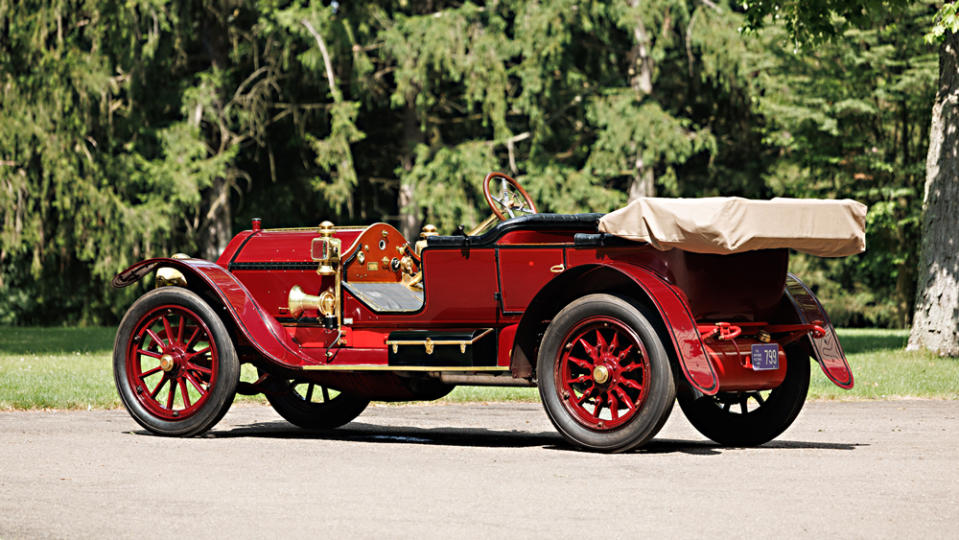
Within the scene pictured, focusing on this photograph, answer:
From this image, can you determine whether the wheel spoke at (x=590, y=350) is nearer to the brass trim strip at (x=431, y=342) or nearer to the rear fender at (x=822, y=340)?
the brass trim strip at (x=431, y=342)

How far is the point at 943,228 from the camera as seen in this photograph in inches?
760

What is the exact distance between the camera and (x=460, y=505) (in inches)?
248

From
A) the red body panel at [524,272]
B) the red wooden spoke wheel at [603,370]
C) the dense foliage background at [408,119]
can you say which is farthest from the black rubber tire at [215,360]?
the dense foliage background at [408,119]

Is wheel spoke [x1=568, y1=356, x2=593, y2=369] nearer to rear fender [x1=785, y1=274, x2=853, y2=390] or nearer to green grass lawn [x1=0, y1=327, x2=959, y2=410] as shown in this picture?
rear fender [x1=785, y1=274, x2=853, y2=390]

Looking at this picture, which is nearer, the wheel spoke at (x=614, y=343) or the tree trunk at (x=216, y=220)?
the wheel spoke at (x=614, y=343)

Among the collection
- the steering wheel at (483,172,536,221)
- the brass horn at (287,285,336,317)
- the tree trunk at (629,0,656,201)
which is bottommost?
the brass horn at (287,285,336,317)

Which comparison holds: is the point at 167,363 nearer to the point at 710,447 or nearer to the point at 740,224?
the point at 710,447

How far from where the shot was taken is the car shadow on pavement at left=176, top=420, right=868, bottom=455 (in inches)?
352

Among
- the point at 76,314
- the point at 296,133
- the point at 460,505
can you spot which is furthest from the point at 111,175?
the point at 460,505

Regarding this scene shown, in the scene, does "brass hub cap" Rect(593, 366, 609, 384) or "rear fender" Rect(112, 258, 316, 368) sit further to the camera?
"rear fender" Rect(112, 258, 316, 368)

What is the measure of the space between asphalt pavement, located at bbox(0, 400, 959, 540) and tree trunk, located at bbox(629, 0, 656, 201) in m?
22.7

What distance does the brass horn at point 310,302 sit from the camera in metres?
9.80

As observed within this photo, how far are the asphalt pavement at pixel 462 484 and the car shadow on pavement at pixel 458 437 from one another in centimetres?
2

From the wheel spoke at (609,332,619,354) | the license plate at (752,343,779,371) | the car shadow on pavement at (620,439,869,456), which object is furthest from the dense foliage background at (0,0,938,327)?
the license plate at (752,343,779,371)
